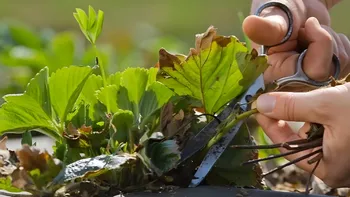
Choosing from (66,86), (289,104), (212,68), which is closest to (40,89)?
(66,86)

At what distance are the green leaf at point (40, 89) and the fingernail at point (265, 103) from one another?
0.30 meters

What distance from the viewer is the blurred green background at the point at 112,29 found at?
2527 millimetres

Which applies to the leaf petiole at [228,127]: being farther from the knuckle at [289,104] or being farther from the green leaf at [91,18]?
the green leaf at [91,18]

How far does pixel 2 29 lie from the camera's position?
3090 millimetres

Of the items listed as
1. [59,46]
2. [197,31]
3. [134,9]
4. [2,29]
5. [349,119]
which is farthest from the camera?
[134,9]

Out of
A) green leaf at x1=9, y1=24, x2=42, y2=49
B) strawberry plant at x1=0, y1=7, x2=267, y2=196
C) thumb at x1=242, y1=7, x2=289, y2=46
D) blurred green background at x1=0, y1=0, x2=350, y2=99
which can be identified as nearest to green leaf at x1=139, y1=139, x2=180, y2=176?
strawberry plant at x1=0, y1=7, x2=267, y2=196

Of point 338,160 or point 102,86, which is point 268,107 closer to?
point 338,160

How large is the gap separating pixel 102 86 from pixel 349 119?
37 cm

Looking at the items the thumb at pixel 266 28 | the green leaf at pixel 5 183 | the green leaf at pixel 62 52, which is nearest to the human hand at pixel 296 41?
the thumb at pixel 266 28

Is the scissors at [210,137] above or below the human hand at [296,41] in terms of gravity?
below

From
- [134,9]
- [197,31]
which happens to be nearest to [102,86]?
[197,31]

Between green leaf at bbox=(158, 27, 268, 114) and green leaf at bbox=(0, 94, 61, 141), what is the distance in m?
0.18

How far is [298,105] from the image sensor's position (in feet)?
3.32

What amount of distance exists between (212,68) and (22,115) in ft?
0.91
